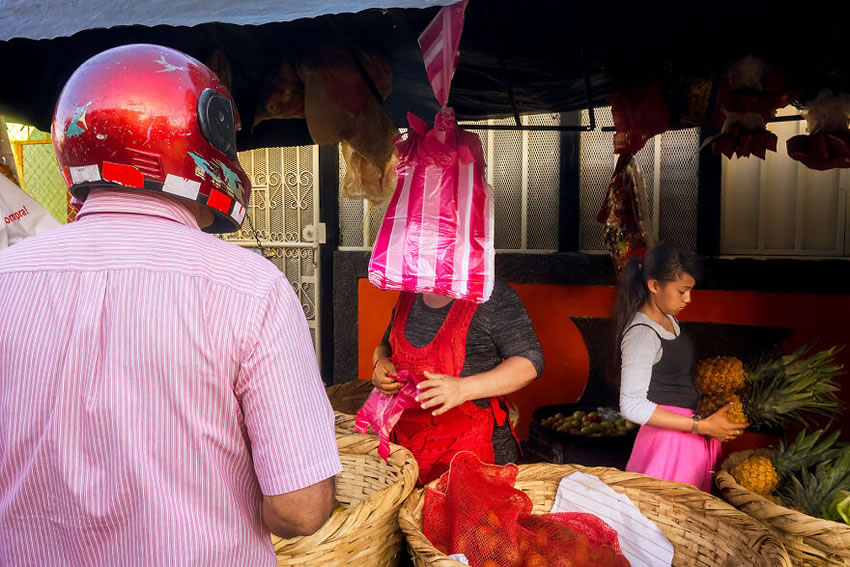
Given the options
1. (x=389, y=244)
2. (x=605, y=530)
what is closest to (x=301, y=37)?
(x=389, y=244)

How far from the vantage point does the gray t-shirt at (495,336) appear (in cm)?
227

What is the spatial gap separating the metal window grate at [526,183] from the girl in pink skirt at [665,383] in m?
2.00

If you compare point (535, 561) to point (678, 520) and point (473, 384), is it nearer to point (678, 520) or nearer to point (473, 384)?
point (678, 520)

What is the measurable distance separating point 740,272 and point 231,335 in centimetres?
382

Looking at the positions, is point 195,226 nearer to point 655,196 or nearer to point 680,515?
point 680,515

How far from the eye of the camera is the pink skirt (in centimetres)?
251

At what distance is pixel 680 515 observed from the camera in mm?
1731

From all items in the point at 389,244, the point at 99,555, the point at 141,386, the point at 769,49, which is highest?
the point at 769,49

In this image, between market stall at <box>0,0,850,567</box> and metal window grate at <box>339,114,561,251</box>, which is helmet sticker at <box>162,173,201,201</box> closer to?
market stall at <box>0,0,850,567</box>

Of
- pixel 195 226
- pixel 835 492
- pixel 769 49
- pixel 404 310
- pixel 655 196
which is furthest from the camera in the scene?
pixel 655 196

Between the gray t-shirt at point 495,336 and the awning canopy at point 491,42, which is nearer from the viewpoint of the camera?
the awning canopy at point 491,42

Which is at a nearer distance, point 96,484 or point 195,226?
point 96,484

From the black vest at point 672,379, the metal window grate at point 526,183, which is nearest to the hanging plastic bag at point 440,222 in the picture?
the black vest at point 672,379

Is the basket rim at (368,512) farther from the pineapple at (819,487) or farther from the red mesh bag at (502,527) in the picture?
the pineapple at (819,487)
